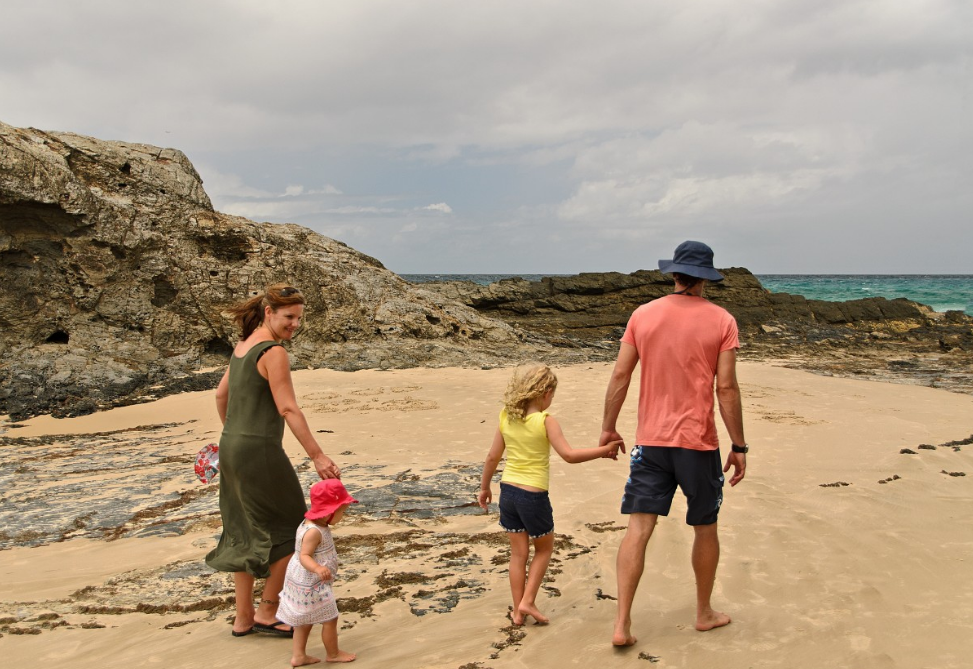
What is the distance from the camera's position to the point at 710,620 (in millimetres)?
3586

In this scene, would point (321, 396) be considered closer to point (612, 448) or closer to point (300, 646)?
point (300, 646)

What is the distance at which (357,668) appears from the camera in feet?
10.6

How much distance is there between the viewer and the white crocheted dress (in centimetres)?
321

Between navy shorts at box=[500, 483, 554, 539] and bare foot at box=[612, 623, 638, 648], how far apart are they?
1.84 ft

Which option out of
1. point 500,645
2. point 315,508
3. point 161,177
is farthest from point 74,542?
point 161,177

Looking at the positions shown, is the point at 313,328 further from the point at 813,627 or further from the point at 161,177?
the point at 813,627

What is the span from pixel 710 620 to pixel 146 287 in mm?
13989

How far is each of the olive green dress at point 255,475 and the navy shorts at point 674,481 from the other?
1605 mm

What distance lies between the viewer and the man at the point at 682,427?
340cm

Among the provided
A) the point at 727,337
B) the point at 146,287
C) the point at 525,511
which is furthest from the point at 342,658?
the point at 146,287

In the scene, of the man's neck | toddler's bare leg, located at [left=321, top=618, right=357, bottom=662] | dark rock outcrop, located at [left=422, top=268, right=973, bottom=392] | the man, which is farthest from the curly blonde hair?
dark rock outcrop, located at [left=422, top=268, right=973, bottom=392]

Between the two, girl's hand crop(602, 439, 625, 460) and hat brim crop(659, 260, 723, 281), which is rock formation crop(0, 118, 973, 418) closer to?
girl's hand crop(602, 439, 625, 460)

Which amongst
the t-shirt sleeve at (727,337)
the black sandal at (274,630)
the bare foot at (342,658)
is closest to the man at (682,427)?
the t-shirt sleeve at (727,337)

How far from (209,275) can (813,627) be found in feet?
47.9
